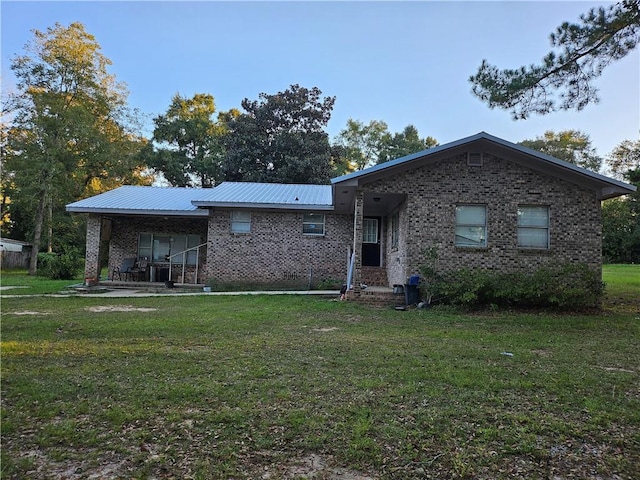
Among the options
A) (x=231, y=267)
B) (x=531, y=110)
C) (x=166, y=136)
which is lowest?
(x=231, y=267)

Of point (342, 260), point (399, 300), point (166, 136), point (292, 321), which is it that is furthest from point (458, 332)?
point (166, 136)

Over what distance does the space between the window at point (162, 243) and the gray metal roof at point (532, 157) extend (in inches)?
340

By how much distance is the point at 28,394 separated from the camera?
3.84m

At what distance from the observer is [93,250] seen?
53.7ft

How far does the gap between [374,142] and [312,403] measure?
4196cm

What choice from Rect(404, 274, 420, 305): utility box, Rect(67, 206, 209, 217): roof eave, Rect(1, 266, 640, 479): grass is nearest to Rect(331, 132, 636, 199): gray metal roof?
Rect(404, 274, 420, 305): utility box

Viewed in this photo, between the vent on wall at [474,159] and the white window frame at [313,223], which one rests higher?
the vent on wall at [474,159]

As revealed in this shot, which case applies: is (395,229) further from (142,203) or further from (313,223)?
(142,203)

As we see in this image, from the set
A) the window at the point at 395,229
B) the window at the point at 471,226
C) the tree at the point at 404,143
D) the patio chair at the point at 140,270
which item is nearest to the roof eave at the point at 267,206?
the window at the point at 395,229

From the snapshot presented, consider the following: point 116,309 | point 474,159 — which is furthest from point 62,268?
point 474,159

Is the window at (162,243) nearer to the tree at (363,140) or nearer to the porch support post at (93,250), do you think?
the porch support post at (93,250)

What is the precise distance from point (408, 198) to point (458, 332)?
4.97 metres

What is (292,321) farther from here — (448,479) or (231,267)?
(231,267)

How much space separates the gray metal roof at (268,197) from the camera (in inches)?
615
